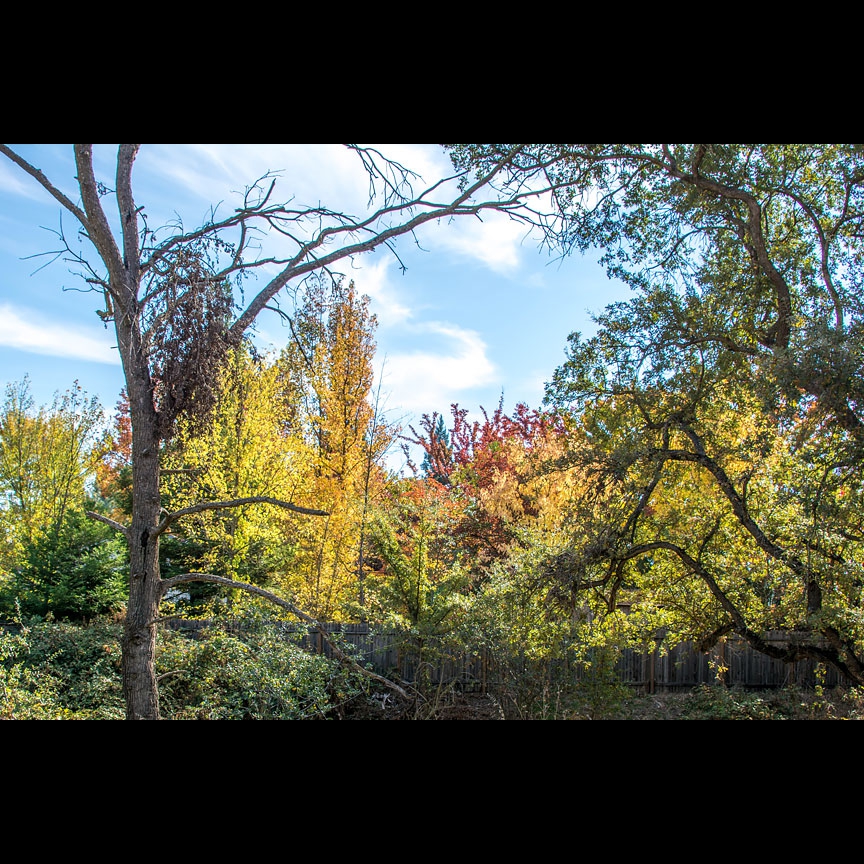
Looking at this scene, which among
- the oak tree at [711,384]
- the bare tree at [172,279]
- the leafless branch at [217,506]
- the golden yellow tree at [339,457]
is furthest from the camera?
the golden yellow tree at [339,457]

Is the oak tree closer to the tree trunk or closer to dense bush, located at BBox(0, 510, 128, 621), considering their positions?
the tree trunk

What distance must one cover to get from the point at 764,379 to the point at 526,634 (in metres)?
2.92

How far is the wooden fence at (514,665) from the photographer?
20.8 feet

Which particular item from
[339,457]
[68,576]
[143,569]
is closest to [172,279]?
[143,569]

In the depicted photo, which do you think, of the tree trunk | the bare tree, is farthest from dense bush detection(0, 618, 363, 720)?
the bare tree

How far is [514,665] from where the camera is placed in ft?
20.8

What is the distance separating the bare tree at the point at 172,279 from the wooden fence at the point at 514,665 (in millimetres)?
1409

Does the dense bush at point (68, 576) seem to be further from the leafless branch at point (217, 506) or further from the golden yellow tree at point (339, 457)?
the leafless branch at point (217, 506)

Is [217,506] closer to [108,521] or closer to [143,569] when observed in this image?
[108,521]

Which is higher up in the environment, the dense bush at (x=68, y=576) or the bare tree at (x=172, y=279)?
the bare tree at (x=172, y=279)

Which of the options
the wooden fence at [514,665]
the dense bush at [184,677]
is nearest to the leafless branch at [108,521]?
the dense bush at [184,677]

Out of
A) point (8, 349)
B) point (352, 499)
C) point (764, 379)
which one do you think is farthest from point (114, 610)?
point (764, 379)
